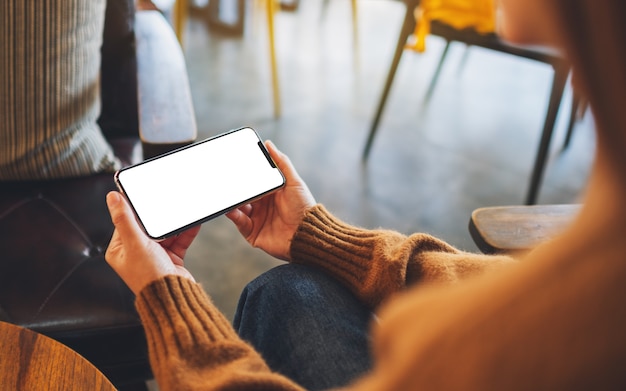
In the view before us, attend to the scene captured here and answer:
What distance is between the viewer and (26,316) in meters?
0.81

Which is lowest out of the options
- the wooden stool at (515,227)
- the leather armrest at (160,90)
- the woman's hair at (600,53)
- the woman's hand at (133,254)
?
the woman's hand at (133,254)

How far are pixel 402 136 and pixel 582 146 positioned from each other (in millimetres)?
739

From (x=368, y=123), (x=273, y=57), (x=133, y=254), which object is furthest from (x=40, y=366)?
(x=368, y=123)

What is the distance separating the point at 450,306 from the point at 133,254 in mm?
501

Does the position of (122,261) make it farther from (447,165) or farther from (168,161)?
(447,165)

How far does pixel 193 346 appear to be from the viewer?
620 millimetres

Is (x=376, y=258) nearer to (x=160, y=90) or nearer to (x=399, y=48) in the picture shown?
(x=160, y=90)

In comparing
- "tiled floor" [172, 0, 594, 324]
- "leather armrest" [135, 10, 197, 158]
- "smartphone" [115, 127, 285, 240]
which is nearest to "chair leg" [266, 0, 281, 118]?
"tiled floor" [172, 0, 594, 324]

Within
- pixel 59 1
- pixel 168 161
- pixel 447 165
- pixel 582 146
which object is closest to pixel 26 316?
pixel 168 161

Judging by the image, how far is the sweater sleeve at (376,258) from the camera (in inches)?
29.2

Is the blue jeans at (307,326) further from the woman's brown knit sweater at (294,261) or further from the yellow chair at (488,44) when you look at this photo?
the yellow chair at (488,44)

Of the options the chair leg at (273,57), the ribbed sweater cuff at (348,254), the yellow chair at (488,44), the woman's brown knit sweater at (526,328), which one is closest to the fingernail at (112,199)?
the ribbed sweater cuff at (348,254)

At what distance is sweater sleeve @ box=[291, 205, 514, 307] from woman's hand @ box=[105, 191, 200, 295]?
196mm

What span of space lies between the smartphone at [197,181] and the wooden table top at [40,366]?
0.71ft
